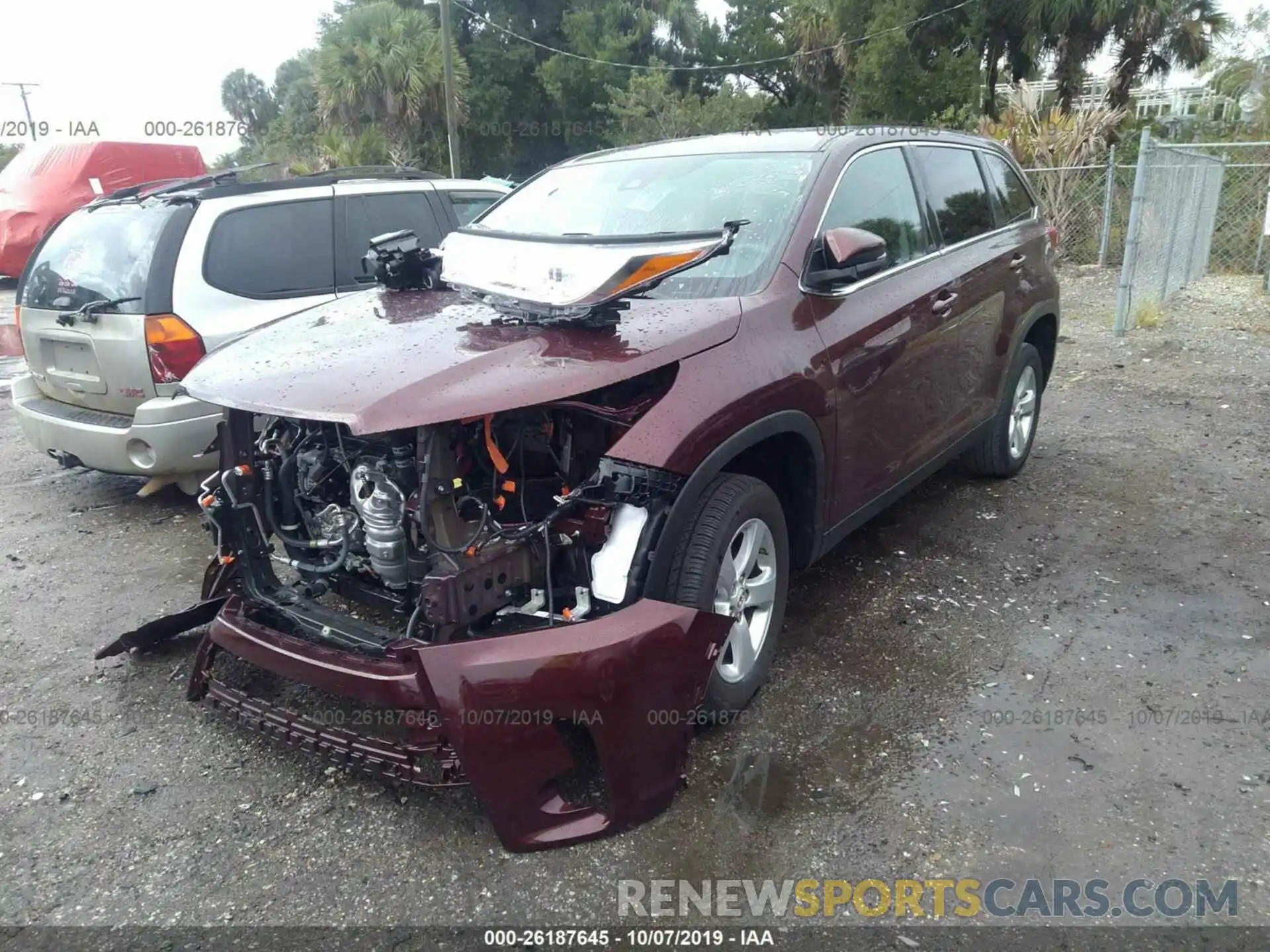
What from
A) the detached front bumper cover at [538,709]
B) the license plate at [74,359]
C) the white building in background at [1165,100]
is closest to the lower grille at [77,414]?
the license plate at [74,359]

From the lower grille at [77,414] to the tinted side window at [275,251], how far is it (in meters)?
0.85

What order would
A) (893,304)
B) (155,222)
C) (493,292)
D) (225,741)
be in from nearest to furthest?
(493,292) → (225,741) → (893,304) → (155,222)

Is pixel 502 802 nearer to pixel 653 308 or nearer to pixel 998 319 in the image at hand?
pixel 653 308

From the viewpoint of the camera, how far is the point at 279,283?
5.17 m

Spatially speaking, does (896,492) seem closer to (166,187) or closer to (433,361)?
(433,361)

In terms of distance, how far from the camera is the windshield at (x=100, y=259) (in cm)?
482

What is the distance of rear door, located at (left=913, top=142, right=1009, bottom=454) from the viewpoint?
4145mm

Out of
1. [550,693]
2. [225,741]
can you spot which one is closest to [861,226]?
[550,693]

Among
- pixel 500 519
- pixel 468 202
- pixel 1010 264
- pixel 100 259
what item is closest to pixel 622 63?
pixel 468 202

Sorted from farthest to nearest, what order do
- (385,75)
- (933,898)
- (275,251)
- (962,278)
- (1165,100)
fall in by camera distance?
(1165,100), (385,75), (275,251), (962,278), (933,898)

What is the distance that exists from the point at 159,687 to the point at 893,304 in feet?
10.2

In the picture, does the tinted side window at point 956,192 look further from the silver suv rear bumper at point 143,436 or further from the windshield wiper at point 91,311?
the windshield wiper at point 91,311

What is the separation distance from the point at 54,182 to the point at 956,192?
51.9ft

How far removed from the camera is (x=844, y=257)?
307 centimetres
